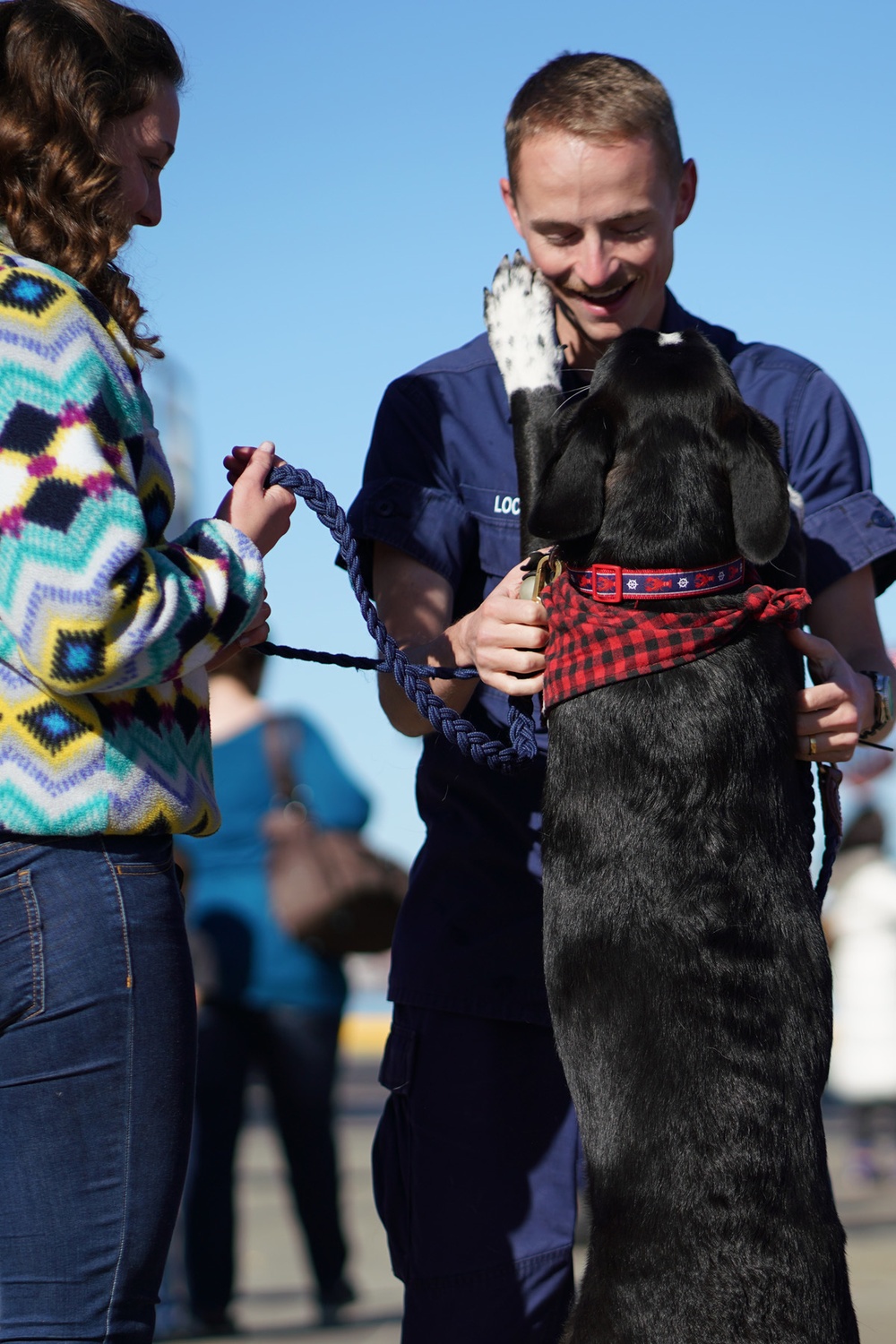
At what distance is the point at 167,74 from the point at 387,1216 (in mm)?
2112

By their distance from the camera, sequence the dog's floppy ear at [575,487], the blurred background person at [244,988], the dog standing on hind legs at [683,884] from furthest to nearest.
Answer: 1. the blurred background person at [244,988]
2. the dog's floppy ear at [575,487]
3. the dog standing on hind legs at [683,884]

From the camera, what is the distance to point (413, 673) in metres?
2.52

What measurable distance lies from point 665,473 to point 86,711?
3.41ft

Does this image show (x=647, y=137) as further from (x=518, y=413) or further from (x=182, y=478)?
(x=182, y=478)

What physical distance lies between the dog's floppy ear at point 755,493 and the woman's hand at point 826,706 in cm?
20

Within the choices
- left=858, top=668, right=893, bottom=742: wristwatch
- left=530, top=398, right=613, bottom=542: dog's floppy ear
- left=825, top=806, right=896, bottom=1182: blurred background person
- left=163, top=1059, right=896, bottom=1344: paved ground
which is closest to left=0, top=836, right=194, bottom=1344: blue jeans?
left=530, top=398, right=613, bottom=542: dog's floppy ear

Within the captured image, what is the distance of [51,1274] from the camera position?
1.94 meters

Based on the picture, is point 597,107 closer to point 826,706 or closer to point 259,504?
point 259,504

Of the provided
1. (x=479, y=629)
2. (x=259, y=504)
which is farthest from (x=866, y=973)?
(x=259, y=504)

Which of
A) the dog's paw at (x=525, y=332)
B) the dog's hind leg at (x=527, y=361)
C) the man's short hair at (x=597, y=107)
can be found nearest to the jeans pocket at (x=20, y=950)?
the dog's hind leg at (x=527, y=361)

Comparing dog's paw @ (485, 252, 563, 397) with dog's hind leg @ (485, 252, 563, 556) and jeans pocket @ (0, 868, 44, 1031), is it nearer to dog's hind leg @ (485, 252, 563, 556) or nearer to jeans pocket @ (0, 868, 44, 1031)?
dog's hind leg @ (485, 252, 563, 556)

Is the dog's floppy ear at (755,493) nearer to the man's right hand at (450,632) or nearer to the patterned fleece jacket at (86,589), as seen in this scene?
the man's right hand at (450,632)

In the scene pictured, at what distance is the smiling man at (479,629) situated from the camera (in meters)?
2.57

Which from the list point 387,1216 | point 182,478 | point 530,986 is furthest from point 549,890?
point 182,478
